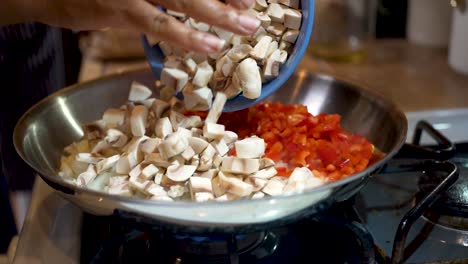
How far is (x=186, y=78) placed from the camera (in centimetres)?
77

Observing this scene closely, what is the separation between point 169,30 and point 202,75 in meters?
0.14

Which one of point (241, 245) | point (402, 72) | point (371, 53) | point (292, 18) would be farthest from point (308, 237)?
point (371, 53)

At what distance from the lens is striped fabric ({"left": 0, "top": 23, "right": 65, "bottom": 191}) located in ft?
3.79

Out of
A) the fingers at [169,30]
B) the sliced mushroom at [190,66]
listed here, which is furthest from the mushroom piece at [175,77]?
the fingers at [169,30]

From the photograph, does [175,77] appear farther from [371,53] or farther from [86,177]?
[371,53]

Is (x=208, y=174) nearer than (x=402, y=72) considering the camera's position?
Yes

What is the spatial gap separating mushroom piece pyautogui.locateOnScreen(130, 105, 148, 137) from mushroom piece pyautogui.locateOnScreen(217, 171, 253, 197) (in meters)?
0.17

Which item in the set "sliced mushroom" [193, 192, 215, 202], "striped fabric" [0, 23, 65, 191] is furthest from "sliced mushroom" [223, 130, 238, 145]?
"striped fabric" [0, 23, 65, 191]

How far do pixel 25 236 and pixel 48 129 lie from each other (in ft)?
0.66

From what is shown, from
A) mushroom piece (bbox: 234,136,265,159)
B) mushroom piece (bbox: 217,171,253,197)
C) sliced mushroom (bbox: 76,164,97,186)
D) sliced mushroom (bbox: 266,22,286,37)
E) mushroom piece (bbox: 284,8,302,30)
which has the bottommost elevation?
sliced mushroom (bbox: 76,164,97,186)

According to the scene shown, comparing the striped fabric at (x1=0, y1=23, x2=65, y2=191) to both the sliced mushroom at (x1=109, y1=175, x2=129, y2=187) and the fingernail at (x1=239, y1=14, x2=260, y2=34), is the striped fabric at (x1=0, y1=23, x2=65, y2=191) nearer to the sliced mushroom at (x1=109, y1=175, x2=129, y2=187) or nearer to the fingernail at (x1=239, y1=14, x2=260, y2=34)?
the sliced mushroom at (x1=109, y1=175, x2=129, y2=187)

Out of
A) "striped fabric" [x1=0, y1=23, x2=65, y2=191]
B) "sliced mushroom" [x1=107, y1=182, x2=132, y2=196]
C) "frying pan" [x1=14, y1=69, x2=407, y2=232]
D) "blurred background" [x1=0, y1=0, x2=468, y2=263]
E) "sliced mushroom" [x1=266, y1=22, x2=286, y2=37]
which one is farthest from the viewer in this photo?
"blurred background" [x1=0, y1=0, x2=468, y2=263]

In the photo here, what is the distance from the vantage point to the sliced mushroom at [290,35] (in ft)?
2.53

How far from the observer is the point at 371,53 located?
1.52 m
